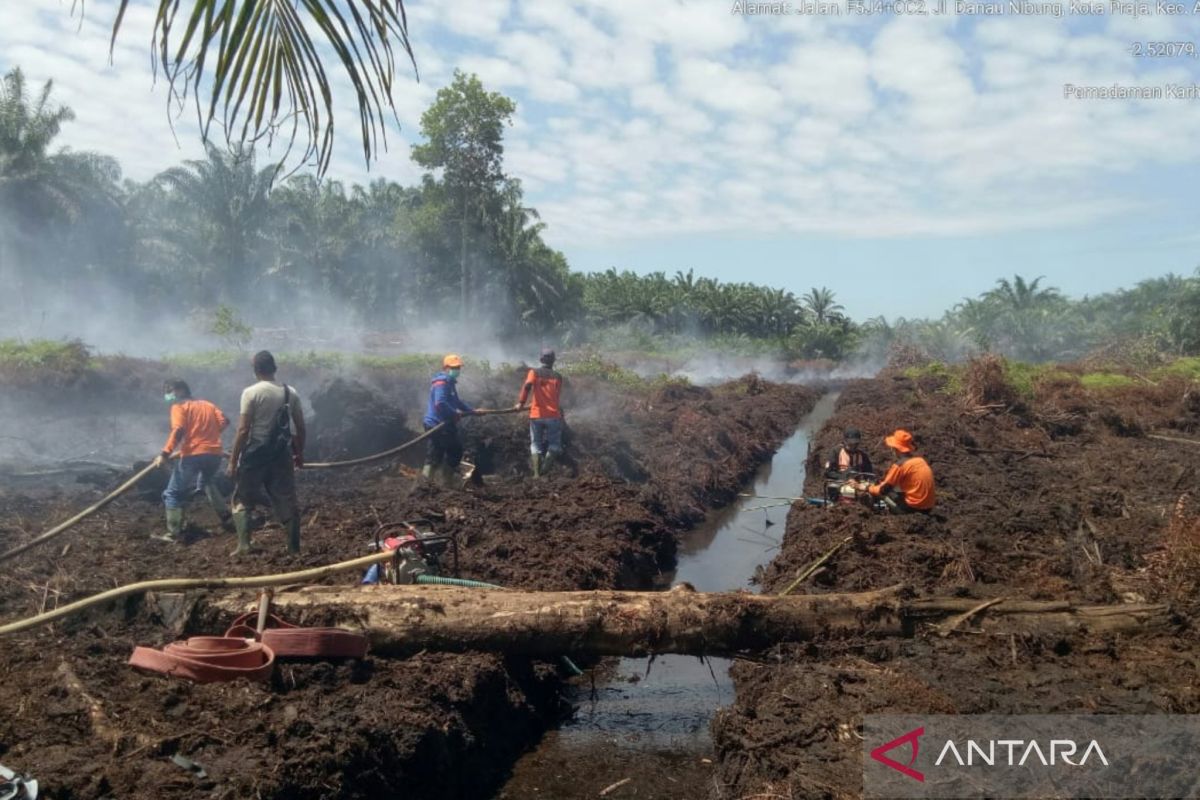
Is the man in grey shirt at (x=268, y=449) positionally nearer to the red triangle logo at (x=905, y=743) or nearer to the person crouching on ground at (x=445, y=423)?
the person crouching on ground at (x=445, y=423)

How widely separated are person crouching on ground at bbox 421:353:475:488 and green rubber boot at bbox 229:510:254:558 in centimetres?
371

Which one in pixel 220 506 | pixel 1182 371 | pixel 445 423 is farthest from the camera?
pixel 1182 371

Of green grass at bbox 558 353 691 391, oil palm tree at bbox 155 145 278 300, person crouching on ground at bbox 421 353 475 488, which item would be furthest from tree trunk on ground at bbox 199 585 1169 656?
oil palm tree at bbox 155 145 278 300

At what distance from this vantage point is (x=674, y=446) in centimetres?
1689

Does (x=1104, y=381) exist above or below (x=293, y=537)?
above

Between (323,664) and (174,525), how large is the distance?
4.84 m

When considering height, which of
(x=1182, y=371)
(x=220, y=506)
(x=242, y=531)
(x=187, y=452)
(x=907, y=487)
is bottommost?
(x=220, y=506)

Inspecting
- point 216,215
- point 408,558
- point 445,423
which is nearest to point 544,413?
point 445,423

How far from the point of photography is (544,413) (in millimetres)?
13242

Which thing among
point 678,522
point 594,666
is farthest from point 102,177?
point 594,666

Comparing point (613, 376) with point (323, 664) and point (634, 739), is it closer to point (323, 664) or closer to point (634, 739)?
point (634, 739)

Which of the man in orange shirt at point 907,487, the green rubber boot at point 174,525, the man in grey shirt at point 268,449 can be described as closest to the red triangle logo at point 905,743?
the man in orange shirt at point 907,487

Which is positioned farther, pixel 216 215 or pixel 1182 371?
pixel 216 215

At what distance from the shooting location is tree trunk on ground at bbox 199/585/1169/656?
234 inches
